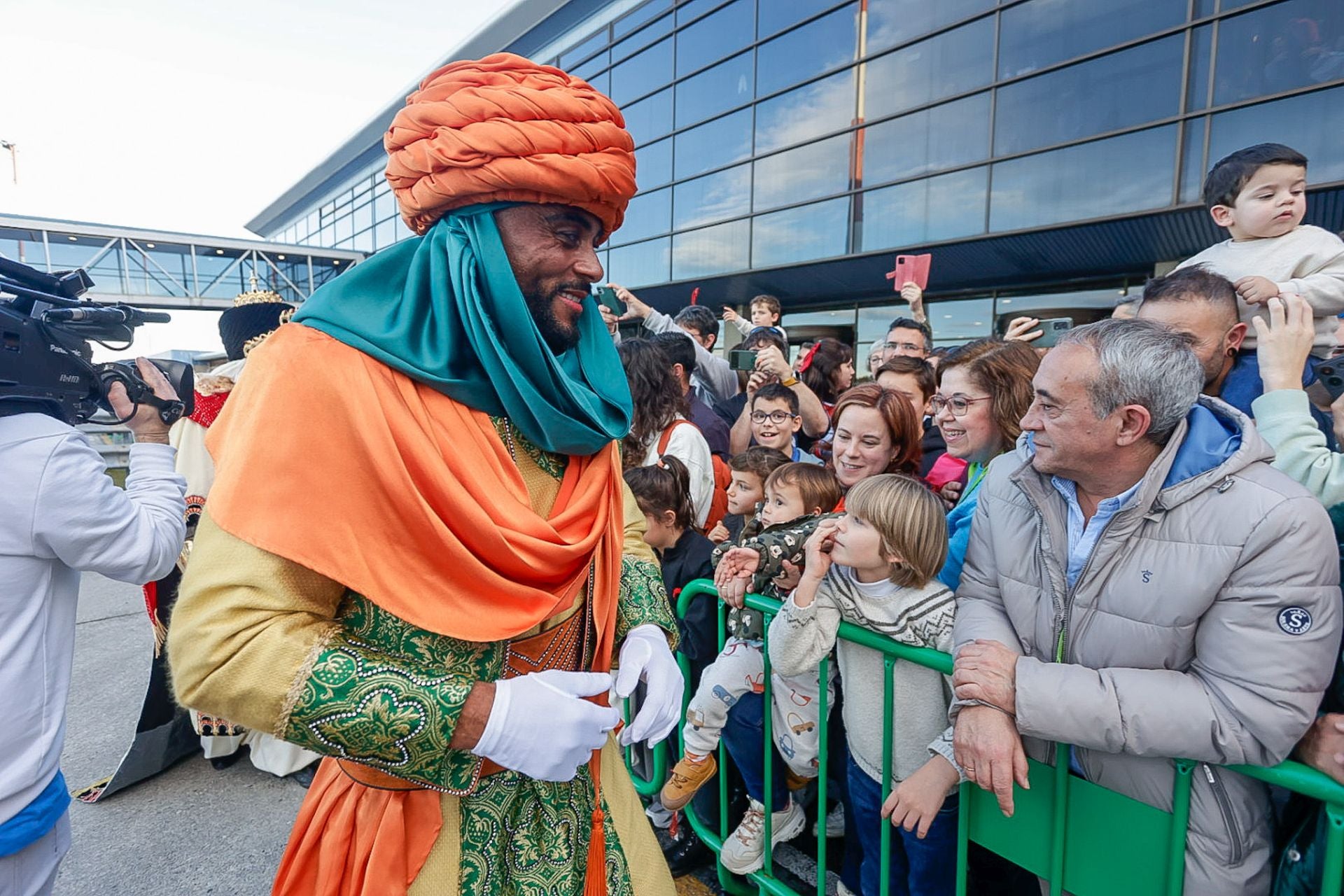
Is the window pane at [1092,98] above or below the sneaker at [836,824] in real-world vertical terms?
above

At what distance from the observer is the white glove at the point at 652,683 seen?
145 centimetres

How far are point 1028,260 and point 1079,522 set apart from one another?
31.7ft

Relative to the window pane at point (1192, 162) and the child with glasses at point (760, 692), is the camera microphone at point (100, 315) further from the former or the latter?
the window pane at point (1192, 162)

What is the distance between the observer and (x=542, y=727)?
111 centimetres

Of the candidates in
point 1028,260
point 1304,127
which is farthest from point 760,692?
point 1028,260

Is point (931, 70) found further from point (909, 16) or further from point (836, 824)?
point (836, 824)

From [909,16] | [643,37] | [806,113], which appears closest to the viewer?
[909,16]

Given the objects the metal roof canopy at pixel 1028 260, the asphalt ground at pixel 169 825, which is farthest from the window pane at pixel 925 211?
the asphalt ground at pixel 169 825

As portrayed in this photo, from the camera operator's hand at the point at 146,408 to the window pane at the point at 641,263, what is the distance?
13.4 metres

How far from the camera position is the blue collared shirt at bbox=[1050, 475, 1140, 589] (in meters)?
1.58

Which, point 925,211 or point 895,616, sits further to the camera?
point 925,211

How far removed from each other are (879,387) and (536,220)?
6.32ft

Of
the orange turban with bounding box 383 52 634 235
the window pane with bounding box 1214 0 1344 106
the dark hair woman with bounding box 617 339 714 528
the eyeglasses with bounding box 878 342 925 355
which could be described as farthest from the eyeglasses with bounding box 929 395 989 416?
the window pane with bounding box 1214 0 1344 106

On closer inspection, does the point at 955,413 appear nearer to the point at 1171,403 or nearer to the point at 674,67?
the point at 1171,403
